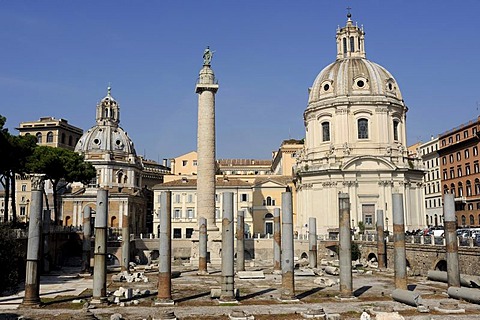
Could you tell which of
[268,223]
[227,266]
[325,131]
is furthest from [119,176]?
[227,266]

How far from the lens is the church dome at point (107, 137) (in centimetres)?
8381

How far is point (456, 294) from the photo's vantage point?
24062 mm

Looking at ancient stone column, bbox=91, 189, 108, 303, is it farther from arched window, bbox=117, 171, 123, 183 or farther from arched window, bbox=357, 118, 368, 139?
arched window, bbox=117, 171, 123, 183

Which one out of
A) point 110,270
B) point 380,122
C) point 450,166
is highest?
point 380,122

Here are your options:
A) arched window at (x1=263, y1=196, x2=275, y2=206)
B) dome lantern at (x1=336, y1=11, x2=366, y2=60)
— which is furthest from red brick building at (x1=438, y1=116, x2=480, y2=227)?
arched window at (x1=263, y1=196, x2=275, y2=206)

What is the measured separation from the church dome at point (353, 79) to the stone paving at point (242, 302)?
104 ft

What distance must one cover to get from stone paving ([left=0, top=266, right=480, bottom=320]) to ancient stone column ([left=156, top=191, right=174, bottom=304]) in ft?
1.93

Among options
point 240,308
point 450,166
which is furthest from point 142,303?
point 450,166

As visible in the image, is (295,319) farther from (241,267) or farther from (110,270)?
(110,270)

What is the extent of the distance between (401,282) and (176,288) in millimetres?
12324

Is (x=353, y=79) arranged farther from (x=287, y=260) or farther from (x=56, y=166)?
(x=287, y=260)

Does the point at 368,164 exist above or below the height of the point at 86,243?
above

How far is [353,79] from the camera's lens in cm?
6194

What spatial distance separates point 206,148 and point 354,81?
2236 centimetres
